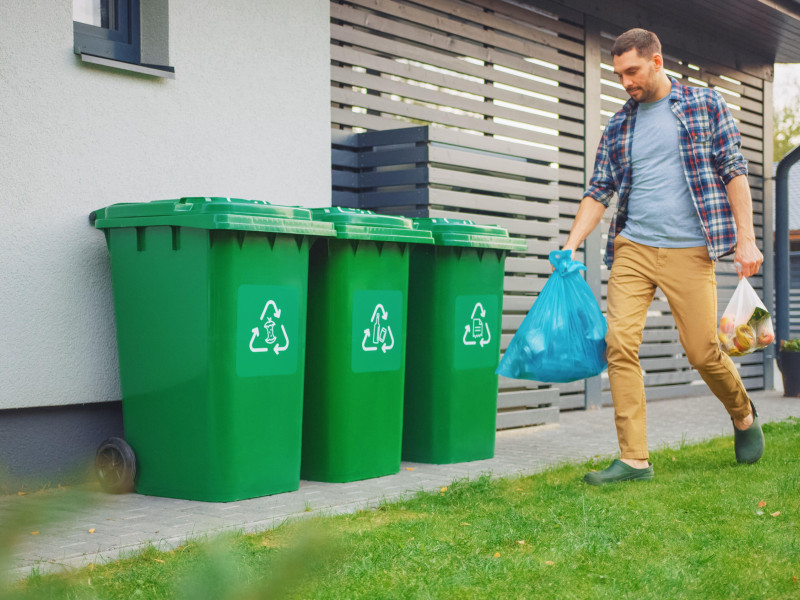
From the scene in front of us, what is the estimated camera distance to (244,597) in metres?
0.62

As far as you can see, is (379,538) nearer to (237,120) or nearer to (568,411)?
(237,120)

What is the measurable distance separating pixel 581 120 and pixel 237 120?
4.43m

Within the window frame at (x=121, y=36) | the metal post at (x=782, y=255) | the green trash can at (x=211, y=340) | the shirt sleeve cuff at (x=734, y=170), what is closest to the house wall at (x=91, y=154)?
the window frame at (x=121, y=36)

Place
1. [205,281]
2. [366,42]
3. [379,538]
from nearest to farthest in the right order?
[379,538], [205,281], [366,42]

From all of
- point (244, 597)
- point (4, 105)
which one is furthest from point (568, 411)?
point (244, 597)

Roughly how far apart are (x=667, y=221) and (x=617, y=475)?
1248mm

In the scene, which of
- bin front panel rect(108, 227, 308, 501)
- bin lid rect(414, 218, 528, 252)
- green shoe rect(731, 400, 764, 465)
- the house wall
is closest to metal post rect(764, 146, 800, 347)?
green shoe rect(731, 400, 764, 465)

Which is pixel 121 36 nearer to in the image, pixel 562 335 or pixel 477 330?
pixel 477 330

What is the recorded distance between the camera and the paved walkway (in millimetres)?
664

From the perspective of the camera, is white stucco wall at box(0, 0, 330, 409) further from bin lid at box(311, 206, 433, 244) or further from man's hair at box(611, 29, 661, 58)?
man's hair at box(611, 29, 661, 58)

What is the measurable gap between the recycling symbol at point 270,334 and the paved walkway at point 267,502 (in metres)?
0.69

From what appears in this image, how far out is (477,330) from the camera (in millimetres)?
5902

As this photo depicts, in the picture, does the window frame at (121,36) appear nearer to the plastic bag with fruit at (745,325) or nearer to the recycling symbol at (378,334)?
the recycling symbol at (378,334)

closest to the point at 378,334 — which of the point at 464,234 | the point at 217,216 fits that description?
the point at 464,234
